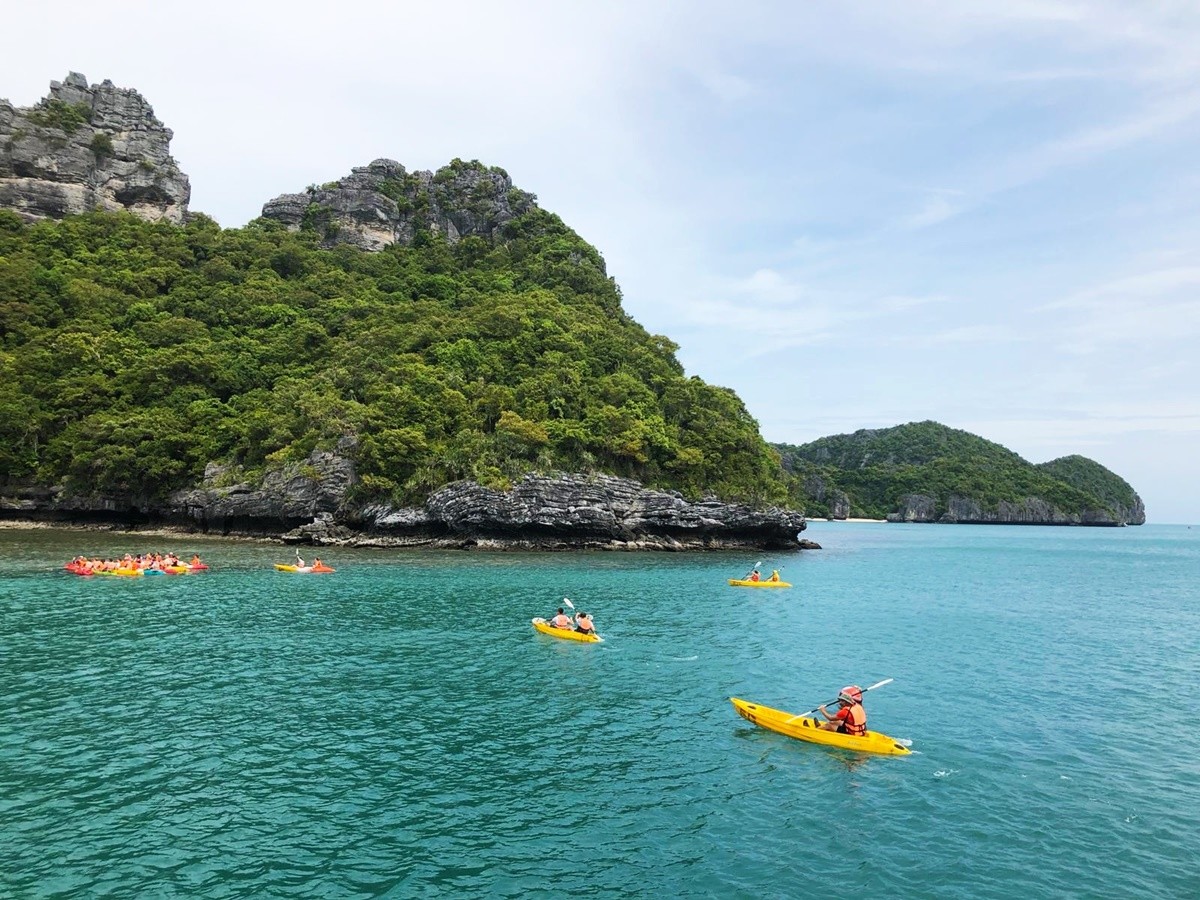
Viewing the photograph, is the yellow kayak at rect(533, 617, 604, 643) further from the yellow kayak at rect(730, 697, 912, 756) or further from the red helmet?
the red helmet

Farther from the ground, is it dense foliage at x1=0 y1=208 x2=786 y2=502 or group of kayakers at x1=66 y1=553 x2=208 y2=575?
dense foliage at x1=0 y1=208 x2=786 y2=502

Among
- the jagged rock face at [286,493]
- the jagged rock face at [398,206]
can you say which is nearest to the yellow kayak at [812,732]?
the jagged rock face at [286,493]

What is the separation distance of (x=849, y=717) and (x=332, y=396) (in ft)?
210

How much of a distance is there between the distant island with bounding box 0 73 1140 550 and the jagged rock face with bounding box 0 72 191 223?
451mm

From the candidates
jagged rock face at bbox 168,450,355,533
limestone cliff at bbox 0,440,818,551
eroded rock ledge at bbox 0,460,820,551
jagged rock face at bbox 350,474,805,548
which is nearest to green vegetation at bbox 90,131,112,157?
limestone cliff at bbox 0,440,818,551

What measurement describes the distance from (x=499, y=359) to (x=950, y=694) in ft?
204

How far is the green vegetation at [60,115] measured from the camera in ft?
344

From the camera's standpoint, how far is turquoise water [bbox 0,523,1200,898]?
11.7 meters

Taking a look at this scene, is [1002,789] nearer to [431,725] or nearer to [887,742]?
[887,742]

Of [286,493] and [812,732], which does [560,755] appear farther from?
[286,493]

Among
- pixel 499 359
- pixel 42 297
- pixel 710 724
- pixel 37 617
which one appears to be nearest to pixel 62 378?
pixel 42 297

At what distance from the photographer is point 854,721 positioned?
18.0 metres

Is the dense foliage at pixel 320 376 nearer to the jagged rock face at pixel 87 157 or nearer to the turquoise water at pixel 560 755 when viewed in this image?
the jagged rock face at pixel 87 157

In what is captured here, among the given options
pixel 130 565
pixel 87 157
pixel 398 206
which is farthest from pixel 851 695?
pixel 87 157
